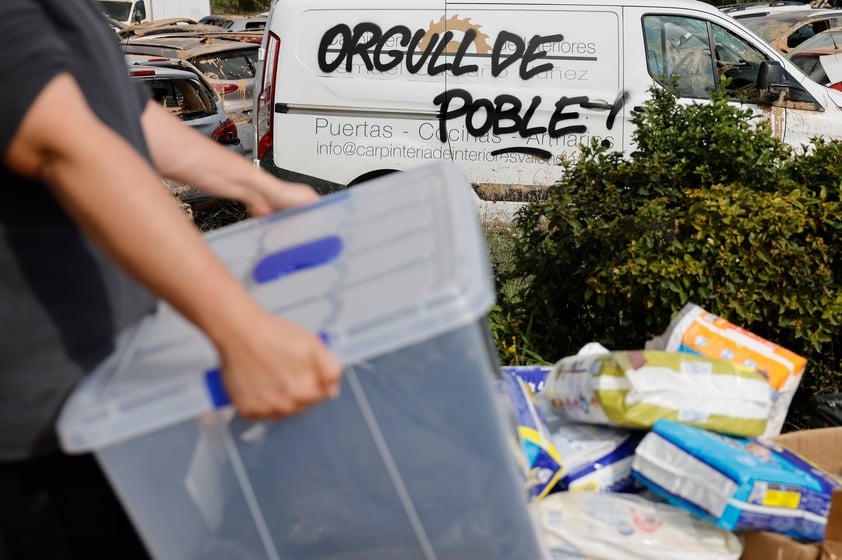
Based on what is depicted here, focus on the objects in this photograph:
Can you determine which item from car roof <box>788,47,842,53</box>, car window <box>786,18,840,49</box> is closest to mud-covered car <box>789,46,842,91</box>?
car roof <box>788,47,842,53</box>

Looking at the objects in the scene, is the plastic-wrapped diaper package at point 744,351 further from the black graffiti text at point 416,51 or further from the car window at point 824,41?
the car window at point 824,41

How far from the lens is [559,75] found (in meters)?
6.59

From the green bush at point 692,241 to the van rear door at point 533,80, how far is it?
2.76m

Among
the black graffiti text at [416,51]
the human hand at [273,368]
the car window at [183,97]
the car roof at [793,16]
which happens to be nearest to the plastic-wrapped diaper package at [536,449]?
the human hand at [273,368]

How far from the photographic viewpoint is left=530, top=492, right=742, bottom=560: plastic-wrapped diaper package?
7.11 ft

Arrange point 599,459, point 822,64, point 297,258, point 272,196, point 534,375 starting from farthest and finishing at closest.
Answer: point 822,64, point 534,375, point 599,459, point 272,196, point 297,258

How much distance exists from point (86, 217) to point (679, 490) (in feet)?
5.10

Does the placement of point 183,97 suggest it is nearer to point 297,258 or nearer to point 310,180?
point 310,180

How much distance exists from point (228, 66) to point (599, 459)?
9803 mm

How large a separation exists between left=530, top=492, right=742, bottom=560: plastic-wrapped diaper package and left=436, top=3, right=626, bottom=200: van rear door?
452cm

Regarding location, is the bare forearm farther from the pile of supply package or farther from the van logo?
the van logo

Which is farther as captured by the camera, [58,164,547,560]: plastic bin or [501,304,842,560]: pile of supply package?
[501,304,842,560]: pile of supply package

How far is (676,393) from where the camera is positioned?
2.31 metres

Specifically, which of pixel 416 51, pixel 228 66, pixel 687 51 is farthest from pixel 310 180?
pixel 228 66
